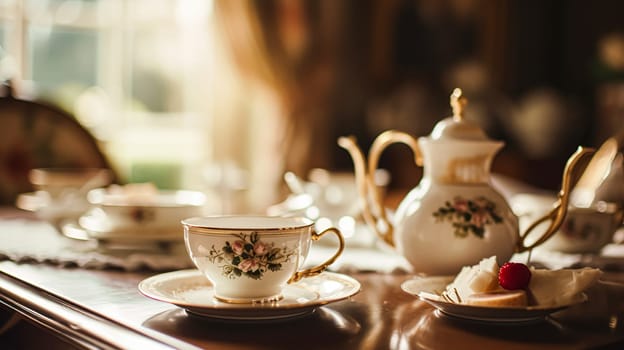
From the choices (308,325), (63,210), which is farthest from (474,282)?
(63,210)

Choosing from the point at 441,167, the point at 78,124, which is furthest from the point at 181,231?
the point at 78,124

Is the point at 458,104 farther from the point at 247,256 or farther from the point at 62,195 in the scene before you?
the point at 62,195

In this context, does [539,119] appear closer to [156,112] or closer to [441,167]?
[156,112]

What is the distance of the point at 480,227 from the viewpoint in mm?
984

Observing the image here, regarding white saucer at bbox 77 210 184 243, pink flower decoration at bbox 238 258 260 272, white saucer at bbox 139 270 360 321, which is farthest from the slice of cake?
white saucer at bbox 77 210 184 243

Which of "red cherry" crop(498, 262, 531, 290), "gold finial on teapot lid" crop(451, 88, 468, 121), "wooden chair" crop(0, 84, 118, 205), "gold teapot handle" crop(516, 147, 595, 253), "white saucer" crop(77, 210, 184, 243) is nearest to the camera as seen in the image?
"red cherry" crop(498, 262, 531, 290)

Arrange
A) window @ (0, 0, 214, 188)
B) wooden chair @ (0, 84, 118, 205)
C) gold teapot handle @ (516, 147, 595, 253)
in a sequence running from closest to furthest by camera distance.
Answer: gold teapot handle @ (516, 147, 595, 253) < wooden chair @ (0, 84, 118, 205) < window @ (0, 0, 214, 188)

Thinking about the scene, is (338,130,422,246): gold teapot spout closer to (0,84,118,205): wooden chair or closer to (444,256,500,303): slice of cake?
(444,256,500,303): slice of cake

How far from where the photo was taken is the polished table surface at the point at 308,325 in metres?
0.67

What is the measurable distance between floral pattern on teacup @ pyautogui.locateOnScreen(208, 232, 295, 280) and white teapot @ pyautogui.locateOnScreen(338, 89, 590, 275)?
0.29m

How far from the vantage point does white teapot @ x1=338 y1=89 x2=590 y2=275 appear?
3.22ft

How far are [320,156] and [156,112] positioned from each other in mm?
1215

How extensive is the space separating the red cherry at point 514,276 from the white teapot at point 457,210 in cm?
19

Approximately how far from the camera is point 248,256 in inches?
31.0
